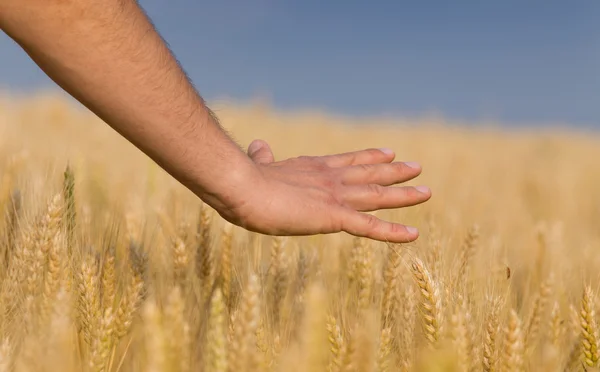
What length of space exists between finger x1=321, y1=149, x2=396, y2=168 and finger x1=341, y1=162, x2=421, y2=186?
0.06m

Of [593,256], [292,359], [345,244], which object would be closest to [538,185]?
[593,256]

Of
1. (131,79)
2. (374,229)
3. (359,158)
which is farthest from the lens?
(359,158)

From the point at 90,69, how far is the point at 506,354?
79 centimetres

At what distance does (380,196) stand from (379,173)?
11cm

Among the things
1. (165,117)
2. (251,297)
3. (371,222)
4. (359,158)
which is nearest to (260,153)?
(359,158)

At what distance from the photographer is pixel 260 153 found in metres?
1.64

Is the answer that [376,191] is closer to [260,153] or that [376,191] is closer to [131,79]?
[260,153]

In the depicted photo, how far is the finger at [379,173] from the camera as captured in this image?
1519 mm

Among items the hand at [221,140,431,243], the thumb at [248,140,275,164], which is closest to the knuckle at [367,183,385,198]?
the hand at [221,140,431,243]

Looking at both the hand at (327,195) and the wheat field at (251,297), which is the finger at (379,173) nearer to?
the hand at (327,195)

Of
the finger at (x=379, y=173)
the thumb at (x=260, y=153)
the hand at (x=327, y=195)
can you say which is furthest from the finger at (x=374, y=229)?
the thumb at (x=260, y=153)

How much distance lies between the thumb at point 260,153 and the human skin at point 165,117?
16cm

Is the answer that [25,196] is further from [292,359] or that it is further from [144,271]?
[292,359]

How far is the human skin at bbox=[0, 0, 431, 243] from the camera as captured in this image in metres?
1.02
